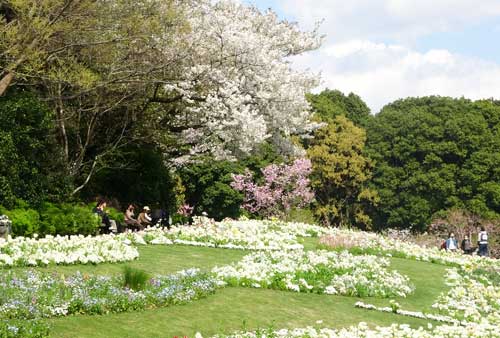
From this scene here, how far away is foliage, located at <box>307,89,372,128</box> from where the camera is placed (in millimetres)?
53406

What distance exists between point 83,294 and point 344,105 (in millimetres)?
47974

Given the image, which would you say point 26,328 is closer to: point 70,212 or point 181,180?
point 70,212

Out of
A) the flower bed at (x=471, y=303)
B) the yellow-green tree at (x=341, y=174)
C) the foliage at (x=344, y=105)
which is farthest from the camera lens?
the foliage at (x=344, y=105)

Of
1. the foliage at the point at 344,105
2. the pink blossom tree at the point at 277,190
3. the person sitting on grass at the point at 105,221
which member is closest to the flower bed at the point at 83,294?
the person sitting on grass at the point at 105,221

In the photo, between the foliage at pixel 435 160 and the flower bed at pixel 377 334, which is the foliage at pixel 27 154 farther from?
the foliage at pixel 435 160

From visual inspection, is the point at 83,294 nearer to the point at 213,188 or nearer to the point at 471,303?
the point at 471,303

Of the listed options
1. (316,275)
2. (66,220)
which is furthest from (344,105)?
(316,275)

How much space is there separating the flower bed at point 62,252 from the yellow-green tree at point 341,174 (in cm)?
3427

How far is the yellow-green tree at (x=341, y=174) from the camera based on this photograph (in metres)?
49.2

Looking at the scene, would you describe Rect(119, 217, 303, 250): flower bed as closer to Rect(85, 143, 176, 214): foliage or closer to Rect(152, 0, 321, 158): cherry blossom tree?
Rect(152, 0, 321, 158): cherry blossom tree

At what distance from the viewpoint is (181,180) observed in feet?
117

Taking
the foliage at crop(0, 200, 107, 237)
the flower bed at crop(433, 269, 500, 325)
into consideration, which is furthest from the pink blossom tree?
the flower bed at crop(433, 269, 500, 325)

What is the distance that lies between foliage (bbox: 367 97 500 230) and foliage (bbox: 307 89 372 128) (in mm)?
2928

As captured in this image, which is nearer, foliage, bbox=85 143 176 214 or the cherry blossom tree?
the cherry blossom tree
